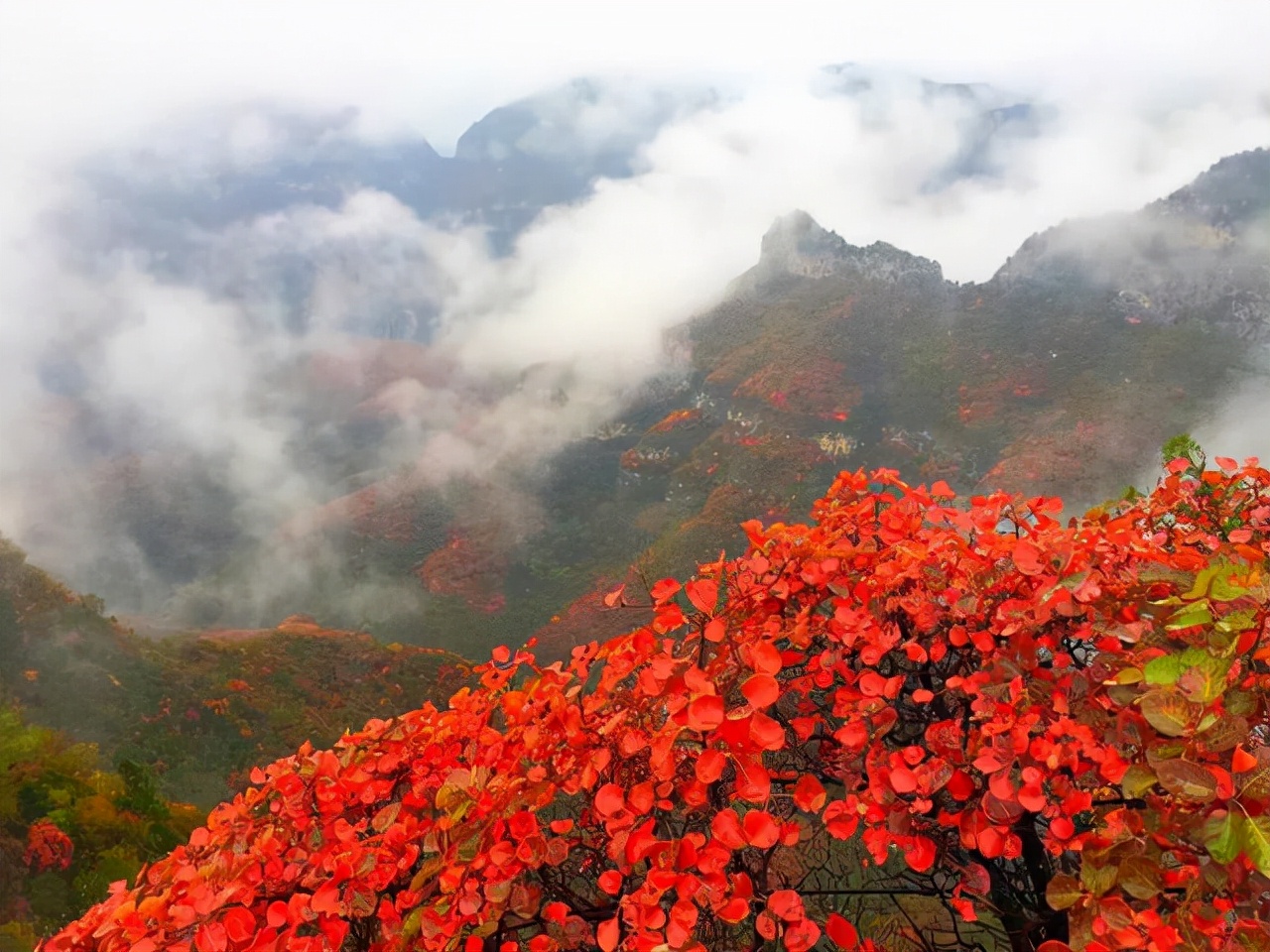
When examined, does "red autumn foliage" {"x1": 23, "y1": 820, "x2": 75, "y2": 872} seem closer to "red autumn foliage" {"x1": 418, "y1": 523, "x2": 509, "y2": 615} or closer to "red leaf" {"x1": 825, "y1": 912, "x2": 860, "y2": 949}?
"red leaf" {"x1": 825, "y1": 912, "x2": 860, "y2": 949}

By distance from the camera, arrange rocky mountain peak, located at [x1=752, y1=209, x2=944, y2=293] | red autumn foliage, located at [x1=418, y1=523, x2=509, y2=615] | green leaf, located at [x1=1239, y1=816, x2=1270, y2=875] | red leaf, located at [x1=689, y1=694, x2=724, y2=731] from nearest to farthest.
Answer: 1. green leaf, located at [x1=1239, y1=816, x2=1270, y2=875]
2. red leaf, located at [x1=689, y1=694, x2=724, y2=731]
3. red autumn foliage, located at [x1=418, y1=523, x2=509, y2=615]
4. rocky mountain peak, located at [x1=752, y1=209, x2=944, y2=293]

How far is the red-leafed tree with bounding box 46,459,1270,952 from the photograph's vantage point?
155 cm

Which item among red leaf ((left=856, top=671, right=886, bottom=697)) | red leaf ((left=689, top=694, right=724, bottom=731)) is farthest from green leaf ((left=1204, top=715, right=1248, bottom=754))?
red leaf ((left=689, top=694, right=724, bottom=731))

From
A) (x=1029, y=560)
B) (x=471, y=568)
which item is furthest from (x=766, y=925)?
(x=471, y=568)

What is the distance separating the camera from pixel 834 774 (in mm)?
2459

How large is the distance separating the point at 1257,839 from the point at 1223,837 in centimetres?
6

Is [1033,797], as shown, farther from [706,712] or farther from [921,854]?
[706,712]

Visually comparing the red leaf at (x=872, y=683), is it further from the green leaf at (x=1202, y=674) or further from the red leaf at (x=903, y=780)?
the green leaf at (x=1202, y=674)

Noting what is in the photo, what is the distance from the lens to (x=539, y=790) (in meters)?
2.24

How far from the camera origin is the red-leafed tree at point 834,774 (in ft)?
5.08

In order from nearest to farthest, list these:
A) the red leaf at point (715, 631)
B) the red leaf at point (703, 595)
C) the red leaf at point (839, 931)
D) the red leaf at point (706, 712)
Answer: the red leaf at point (706, 712)
the red leaf at point (839, 931)
the red leaf at point (715, 631)
the red leaf at point (703, 595)

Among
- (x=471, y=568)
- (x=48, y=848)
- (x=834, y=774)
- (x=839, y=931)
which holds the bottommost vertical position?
(x=471, y=568)

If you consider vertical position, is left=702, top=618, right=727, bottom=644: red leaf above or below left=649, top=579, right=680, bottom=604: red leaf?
above

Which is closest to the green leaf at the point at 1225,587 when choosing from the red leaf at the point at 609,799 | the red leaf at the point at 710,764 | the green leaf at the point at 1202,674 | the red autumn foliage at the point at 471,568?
the green leaf at the point at 1202,674
